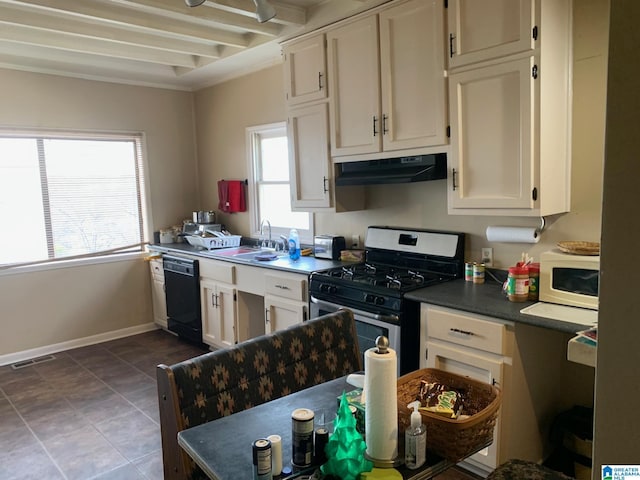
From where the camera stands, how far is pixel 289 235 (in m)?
4.29

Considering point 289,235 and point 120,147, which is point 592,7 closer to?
point 289,235

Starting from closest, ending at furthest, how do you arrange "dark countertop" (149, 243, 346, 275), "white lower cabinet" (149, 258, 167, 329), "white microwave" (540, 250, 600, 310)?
1. "white microwave" (540, 250, 600, 310)
2. "dark countertop" (149, 243, 346, 275)
3. "white lower cabinet" (149, 258, 167, 329)

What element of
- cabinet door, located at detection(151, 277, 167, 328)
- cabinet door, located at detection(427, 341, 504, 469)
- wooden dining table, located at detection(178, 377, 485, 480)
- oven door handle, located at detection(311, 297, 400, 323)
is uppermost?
wooden dining table, located at detection(178, 377, 485, 480)

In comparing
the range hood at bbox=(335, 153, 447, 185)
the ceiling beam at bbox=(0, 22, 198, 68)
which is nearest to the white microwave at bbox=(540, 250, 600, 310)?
the range hood at bbox=(335, 153, 447, 185)

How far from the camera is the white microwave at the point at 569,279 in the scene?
7.00 ft

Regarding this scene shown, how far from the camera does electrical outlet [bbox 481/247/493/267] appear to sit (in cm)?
282

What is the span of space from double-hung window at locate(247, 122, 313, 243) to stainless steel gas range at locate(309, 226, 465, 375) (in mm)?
1030

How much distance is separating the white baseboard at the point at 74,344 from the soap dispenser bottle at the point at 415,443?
4312 mm

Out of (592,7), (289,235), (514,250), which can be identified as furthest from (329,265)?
Answer: (592,7)

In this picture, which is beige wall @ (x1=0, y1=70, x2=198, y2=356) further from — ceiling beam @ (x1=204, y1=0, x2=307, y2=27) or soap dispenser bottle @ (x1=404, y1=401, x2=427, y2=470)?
soap dispenser bottle @ (x1=404, y1=401, x2=427, y2=470)

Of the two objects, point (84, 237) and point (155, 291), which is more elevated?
point (84, 237)

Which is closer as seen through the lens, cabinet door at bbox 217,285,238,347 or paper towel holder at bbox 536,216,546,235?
paper towel holder at bbox 536,216,546,235

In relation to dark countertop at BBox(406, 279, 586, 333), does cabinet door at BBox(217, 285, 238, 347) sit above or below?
below

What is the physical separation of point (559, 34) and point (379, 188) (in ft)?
4.92
